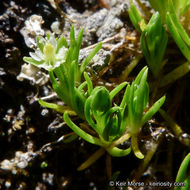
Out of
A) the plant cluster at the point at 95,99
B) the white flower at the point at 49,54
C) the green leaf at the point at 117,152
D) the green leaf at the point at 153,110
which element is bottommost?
the green leaf at the point at 117,152

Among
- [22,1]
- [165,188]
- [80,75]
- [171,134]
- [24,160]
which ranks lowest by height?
[165,188]

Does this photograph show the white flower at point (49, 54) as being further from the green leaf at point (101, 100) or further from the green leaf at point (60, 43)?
the green leaf at point (101, 100)

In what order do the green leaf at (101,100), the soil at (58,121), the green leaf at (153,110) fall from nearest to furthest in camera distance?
1. the green leaf at (101,100)
2. the green leaf at (153,110)
3. the soil at (58,121)

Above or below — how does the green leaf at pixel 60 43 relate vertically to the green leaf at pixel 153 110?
above

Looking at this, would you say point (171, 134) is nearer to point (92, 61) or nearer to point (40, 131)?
point (92, 61)

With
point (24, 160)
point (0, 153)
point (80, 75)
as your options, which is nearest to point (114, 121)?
point (80, 75)

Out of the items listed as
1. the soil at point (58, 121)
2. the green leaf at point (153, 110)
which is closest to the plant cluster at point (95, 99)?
the green leaf at point (153, 110)

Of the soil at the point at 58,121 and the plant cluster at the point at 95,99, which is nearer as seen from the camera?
the plant cluster at the point at 95,99

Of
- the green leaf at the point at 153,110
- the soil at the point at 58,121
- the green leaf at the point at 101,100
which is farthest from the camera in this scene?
Result: the soil at the point at 58,121

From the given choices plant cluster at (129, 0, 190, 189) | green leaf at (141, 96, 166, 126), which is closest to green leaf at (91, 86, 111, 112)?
green leaf at (141, 96, 166, 126)
